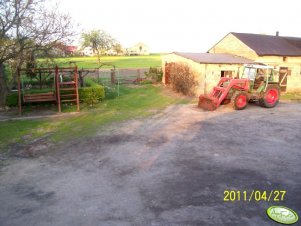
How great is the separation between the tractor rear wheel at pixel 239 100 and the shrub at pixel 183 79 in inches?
182

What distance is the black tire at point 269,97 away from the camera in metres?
15.0

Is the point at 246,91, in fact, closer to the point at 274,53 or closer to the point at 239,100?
the point at 239,100

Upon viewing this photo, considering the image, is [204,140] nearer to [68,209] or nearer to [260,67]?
[68,209]

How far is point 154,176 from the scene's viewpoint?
705 centimetres

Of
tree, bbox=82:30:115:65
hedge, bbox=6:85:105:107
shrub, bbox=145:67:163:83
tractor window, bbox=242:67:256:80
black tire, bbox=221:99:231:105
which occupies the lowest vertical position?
black tire, bbox=221:99:231:105

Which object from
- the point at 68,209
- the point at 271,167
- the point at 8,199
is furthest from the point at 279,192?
the point at 8,199

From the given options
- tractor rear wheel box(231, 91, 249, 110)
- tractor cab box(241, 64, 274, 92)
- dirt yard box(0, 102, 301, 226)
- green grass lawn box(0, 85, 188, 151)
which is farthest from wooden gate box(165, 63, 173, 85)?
dirt yard box(0, 102, 301, 226)

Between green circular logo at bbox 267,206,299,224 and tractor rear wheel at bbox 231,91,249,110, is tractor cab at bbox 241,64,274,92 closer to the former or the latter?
tractor rear wheel at bbox 231,91,249,110

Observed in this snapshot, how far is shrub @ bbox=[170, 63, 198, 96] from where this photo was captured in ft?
62.3

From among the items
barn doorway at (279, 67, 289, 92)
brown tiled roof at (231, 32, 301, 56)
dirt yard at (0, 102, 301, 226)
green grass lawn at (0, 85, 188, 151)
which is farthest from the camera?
barn doorway at (279, 67, 289, 92)

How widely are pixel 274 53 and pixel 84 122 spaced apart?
15092 mm

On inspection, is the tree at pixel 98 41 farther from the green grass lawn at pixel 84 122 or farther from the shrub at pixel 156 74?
the green grass lawn at pixel 84 122

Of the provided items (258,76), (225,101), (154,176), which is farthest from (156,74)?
(154,176)

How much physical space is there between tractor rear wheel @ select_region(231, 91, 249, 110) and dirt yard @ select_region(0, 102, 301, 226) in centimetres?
283
